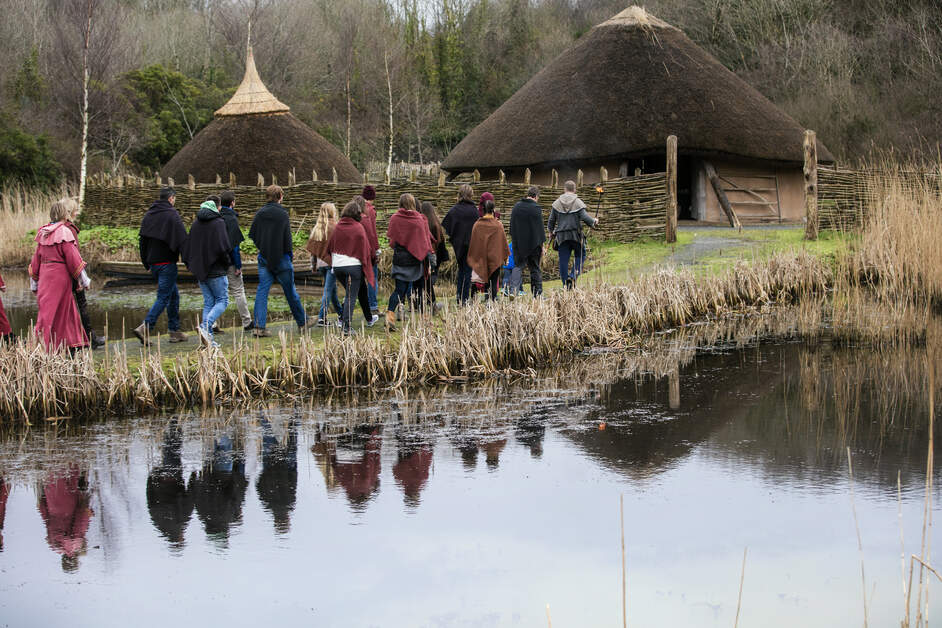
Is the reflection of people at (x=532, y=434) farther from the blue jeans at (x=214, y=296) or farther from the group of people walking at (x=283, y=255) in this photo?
the blue jeans at (x=214, y=296)

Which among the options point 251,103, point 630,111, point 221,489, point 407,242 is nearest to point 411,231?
point 407,242

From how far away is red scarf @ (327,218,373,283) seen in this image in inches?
432

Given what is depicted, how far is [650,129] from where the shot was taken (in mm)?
21656

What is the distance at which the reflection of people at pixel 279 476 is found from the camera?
617cm

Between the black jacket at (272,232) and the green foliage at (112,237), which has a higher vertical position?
the black jacket at (272,232)

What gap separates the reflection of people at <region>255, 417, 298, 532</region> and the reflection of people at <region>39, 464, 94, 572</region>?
106 centimetres

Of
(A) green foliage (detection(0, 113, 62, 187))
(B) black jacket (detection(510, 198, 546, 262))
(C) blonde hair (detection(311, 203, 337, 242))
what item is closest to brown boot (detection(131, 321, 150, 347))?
(C) blonde hair (detection(311, 203, 337, 242))

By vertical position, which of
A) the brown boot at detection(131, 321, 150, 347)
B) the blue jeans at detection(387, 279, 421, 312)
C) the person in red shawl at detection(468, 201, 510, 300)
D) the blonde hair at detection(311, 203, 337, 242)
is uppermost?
the blonde hair at detection(311, 203, 337, 242)

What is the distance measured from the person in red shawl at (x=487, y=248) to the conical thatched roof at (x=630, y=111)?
393 inches

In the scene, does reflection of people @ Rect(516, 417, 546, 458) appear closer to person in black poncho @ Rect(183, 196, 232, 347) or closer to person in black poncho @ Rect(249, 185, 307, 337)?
person in black poncho @ Rect(249, 185, 307, 337)

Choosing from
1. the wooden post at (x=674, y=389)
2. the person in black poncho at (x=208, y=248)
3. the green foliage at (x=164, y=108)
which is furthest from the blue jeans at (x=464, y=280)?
the green foliage at (x=164, y=108)

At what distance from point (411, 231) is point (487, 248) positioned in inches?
46.9

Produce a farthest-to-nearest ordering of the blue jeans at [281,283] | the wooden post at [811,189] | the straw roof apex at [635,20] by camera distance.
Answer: the straw roof apex at [635,20]
the wooden post at [811,189]
the blue jeans at [281,283]

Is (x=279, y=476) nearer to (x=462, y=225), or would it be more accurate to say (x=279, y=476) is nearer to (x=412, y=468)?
(x=412, y=468)
